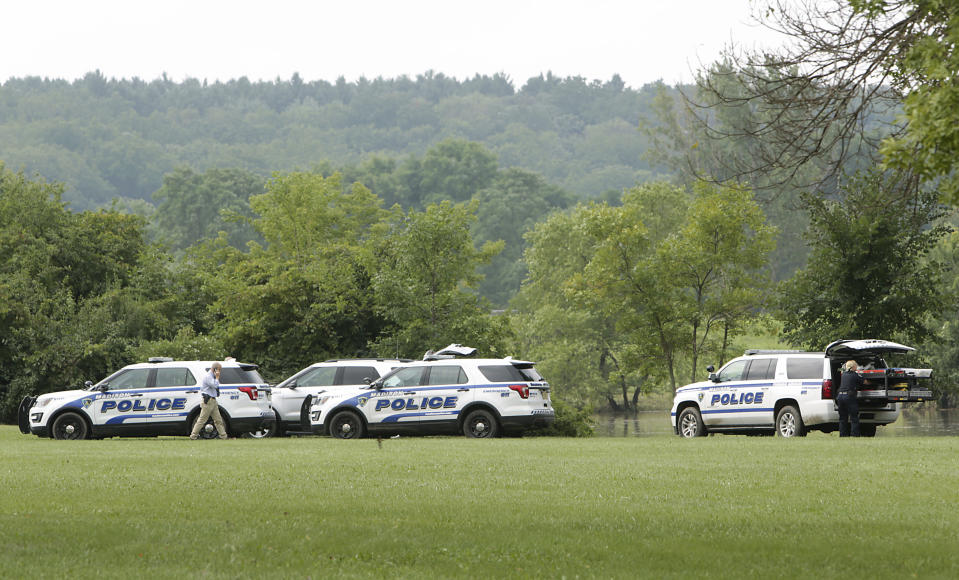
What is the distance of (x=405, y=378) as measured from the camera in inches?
953

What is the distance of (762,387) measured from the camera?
23.9 m

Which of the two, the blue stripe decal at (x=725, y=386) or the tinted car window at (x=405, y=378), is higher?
the tinted car window at (x=405, y=378)

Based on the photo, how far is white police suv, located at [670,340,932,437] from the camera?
23.0 metres

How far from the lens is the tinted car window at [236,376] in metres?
24.6

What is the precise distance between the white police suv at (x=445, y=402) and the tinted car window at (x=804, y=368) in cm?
479

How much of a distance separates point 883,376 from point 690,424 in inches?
170

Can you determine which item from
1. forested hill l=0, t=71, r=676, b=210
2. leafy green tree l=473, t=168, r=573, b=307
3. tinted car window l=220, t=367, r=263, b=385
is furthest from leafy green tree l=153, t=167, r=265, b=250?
tinted car window l=220, t=367, r=263, b=385

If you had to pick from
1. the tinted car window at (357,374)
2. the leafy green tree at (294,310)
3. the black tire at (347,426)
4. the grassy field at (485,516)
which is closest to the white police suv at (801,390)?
the grassy field at (485,516)

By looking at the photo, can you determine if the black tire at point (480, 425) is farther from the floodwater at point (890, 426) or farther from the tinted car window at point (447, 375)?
the floodwater at point (890, 426)

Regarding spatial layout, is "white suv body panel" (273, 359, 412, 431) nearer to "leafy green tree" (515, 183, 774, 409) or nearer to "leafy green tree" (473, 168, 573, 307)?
"leafy green tree" (515, 183, 774, 409)

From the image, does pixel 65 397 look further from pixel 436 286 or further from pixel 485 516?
pixel 485 516

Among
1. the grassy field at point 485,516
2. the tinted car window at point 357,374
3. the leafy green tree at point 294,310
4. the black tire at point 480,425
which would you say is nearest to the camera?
the grassy field at point 485,516

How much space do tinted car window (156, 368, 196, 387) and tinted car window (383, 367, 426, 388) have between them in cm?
399

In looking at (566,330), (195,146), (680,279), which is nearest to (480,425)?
(680,279)
